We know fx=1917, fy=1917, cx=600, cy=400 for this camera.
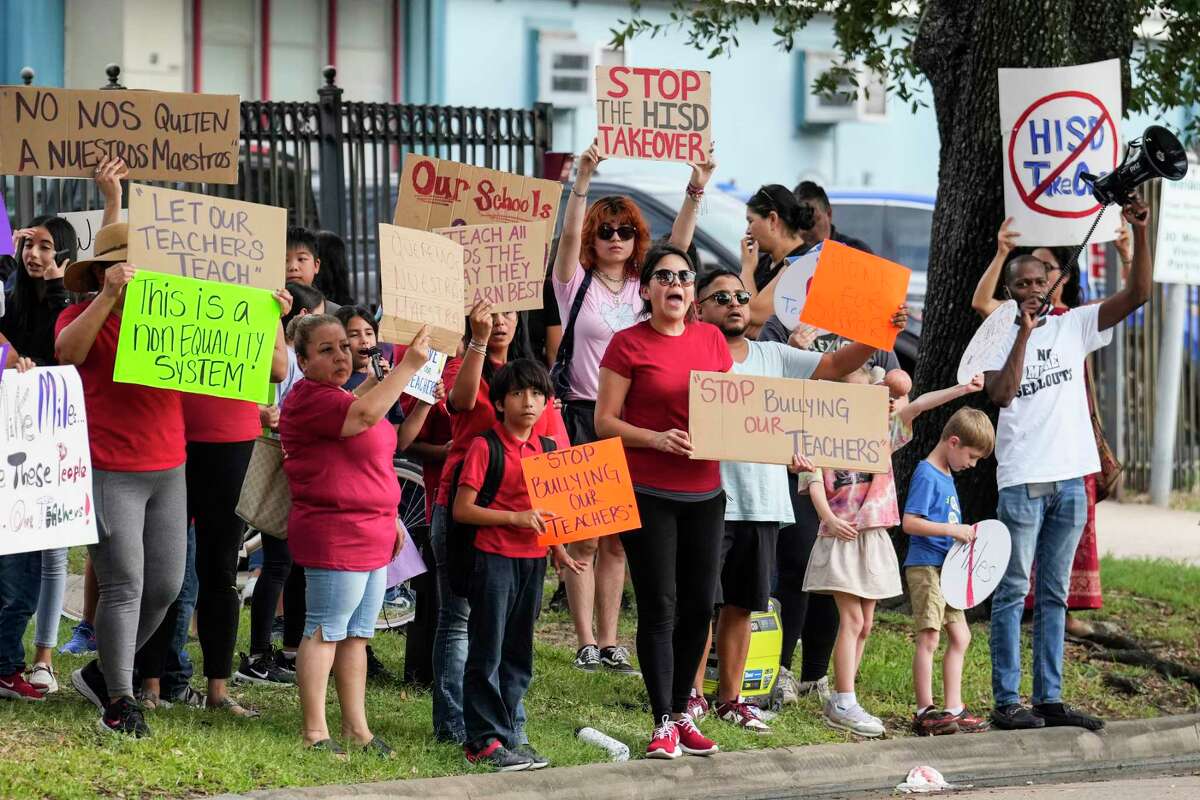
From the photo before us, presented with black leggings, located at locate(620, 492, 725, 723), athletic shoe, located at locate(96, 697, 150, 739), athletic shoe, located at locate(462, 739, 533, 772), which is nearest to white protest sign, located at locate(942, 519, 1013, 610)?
black leggings, located at locate(620, 492, 725, 723)

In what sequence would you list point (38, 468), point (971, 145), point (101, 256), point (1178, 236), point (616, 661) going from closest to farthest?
point (38, 468), point (101, 256), point (616, 661), point (971, 145), point (1178, 236)

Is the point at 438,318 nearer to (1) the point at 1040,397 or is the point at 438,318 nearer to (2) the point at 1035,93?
(1) the point at 1040,397

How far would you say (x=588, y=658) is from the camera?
8430 millimetres

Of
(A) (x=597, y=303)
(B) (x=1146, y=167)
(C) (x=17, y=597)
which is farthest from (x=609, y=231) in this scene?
(C) (x=17, y=597)

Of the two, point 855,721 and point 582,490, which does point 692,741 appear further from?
point 582,490

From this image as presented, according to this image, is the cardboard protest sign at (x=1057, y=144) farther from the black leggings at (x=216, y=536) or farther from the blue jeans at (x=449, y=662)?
the black leggings at (x=216, y=536)

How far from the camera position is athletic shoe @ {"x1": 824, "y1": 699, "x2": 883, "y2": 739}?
773 centimetres

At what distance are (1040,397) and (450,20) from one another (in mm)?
15126

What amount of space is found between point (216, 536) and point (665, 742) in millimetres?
1851

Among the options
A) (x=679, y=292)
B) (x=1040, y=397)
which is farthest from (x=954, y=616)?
(x=679, y=292)

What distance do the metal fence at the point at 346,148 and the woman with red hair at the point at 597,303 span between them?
12.7ft

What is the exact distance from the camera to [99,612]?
6.70 m

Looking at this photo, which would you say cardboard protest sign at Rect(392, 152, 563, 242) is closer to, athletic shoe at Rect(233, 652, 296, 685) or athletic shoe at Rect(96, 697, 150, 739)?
athletic shoe at Rect(233, 652, 296, 685)

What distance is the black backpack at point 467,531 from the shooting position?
22.4 feet
